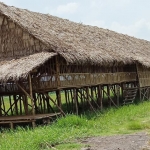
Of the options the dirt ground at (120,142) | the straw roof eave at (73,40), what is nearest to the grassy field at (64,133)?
the dirt ground at (120,142)

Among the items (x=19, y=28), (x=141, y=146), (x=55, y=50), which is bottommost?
(x=141, y=146)

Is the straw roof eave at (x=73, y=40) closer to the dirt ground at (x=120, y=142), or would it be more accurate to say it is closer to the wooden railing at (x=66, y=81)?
the wooden railing at (x=66, y=81)

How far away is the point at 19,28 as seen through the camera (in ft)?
51.4

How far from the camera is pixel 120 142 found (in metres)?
9.66

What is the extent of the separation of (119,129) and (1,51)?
7.19 metres

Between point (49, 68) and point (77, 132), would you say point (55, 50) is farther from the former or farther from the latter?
point (77, 132)

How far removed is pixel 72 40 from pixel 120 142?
26.3 ft

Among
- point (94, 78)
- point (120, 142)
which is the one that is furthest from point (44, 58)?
point (120, 142)

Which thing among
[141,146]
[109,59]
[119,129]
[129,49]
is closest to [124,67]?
[129,49]

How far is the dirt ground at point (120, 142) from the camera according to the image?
9.05 m

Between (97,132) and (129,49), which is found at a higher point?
(129,49)

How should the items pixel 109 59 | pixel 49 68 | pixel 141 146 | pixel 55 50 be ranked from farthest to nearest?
1. pixel 109 59
2. pixel 49 68
3. pixel 55 50
4. pixel 141 146

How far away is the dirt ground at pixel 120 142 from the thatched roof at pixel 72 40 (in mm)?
4463

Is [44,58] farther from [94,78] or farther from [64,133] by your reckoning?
[94,78]
